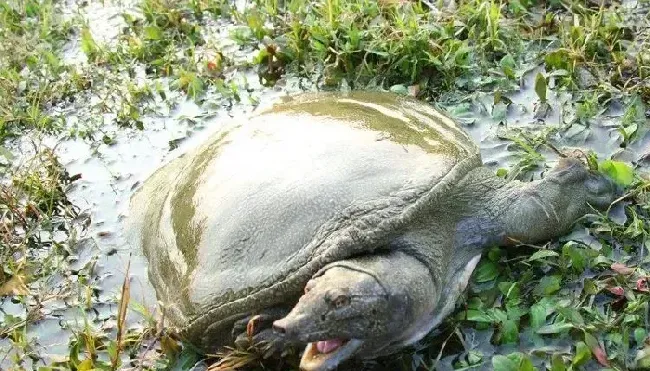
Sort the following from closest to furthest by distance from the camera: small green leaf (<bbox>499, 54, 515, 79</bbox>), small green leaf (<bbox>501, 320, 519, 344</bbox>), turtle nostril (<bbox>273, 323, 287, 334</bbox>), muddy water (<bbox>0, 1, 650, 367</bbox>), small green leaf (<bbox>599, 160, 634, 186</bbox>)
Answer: turtle nostril (<bbox>273, 323, 287, 334</bbox>)
small green leaf (<bbox>501, 320, 519, 344</bbox>)
small green leaf (<bbox>599, 160, 634, 186</bbox>)
muddy water (<bbox>0, 1, 650, 367</bbox>)
small green leaf (<bbox>499, 54, 515, 79</bbox>)

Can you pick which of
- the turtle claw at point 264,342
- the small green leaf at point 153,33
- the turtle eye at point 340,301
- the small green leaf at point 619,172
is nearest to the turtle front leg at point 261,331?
the turtle claw at point 264,342

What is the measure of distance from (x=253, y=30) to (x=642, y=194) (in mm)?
2326

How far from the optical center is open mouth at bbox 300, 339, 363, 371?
2.16m

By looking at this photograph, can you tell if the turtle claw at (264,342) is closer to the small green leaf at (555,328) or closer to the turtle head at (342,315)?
the turtle head at (342,315)

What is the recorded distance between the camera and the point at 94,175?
3652 mm

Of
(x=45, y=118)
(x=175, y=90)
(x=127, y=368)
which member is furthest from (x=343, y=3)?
(x=127, y=368)

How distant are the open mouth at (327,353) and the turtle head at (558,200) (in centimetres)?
81

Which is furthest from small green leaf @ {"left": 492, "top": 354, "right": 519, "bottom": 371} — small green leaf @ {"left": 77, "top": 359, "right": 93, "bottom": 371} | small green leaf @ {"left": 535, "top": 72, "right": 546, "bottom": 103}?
small green leaf @ {"left": 535, "top": 72, "right": 546, "bottom": 103}

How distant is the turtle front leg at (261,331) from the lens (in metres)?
2.29

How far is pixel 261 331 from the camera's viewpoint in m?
2.34

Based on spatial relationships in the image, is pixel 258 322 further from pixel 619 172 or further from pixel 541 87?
pixel 541 87

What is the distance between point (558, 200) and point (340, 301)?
3.37ft

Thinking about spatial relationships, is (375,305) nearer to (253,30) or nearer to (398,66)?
(398,66)

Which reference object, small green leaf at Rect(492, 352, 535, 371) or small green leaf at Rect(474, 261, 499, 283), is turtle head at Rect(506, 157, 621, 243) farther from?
small green leaf at Rect(492, 352, 535, 371)
